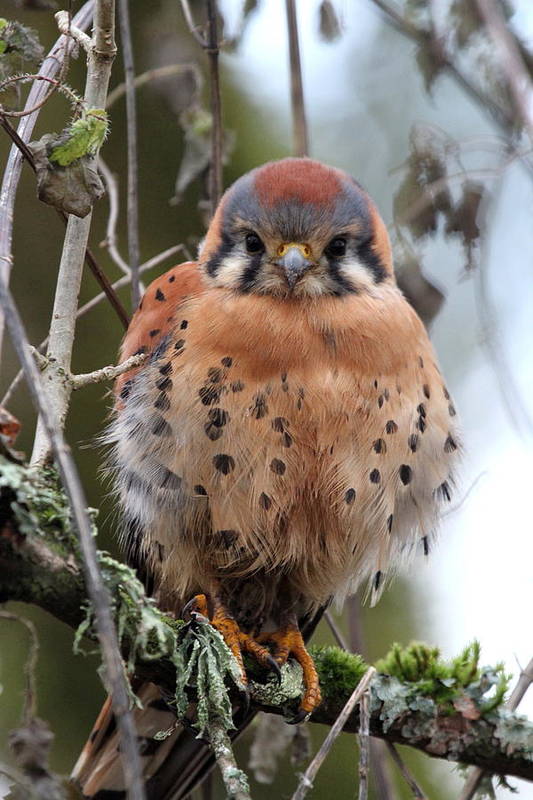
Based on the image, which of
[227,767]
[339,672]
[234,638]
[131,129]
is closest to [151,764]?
[234,638]

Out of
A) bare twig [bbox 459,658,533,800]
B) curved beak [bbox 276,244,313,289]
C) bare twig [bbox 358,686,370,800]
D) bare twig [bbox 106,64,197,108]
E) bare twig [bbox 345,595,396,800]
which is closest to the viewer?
bare twig [bbox 358,686,370,800]

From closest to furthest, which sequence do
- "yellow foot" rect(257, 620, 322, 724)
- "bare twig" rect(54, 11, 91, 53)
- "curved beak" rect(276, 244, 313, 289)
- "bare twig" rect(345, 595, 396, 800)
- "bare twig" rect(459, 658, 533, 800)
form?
"bare twig" rect(54, 11, 91, 53)
"bare twig" rect(459, 658, 533, 800)
"bare twig" rect(345, 595, 396, 800)
"yellow foot" rect(257, 620, 322, 724)
"curved beak" rect(276, 244, 313, 289)

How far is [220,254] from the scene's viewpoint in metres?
3.33

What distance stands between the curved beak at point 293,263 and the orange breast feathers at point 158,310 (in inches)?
12.9

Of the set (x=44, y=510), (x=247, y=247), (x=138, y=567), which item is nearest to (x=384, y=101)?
(x=247, y=247)

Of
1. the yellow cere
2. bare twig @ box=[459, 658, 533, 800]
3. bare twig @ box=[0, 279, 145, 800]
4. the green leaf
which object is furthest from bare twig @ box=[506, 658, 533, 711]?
the green leaf

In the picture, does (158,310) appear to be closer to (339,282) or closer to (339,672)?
(339,282)

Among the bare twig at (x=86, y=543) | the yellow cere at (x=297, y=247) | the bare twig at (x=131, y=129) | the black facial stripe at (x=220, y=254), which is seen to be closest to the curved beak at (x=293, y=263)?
the yellow cere at (x=297, y=247)

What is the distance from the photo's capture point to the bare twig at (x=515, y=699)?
2.68 meters

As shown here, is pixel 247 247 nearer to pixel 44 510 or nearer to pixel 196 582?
pixel 196 582

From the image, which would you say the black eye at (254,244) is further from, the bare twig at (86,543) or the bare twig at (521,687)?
the bare twig at (86,543)

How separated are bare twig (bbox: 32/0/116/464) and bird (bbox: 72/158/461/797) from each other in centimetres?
57

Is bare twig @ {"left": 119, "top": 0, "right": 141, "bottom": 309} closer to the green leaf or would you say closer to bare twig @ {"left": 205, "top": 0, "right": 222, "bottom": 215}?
bare twig @ {"left": 205, "top": 0, "right": 222, "bottom": 215}

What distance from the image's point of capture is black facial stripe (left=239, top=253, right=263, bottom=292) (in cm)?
320
